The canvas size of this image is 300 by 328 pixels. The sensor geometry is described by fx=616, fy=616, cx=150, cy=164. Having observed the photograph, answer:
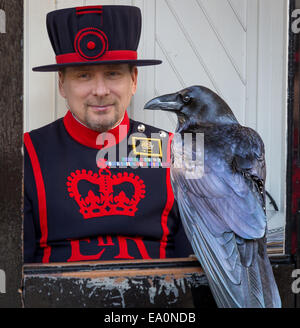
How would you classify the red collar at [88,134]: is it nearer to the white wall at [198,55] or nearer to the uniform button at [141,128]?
the uniform button at [141,128]

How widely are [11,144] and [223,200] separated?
1.56ft

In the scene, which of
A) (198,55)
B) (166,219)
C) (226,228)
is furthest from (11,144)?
(198,55)

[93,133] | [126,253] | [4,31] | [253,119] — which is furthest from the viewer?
[253,119]

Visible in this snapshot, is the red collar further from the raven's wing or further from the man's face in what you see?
the raven's wing

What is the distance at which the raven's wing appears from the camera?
4.20ft

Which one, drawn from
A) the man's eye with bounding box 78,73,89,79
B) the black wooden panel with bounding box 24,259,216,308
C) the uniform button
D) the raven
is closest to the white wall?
the uniform button

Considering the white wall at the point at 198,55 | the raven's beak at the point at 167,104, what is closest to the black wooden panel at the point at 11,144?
the raven's beak at the point at 167,104

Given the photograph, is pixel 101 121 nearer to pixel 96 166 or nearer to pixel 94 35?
pixel 96 166

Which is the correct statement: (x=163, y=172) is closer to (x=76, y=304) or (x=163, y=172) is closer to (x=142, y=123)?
(x=142, y=123)

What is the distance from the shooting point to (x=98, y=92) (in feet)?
6.04

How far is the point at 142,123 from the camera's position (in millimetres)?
2141

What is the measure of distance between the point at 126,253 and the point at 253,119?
78 cm
